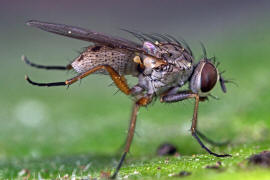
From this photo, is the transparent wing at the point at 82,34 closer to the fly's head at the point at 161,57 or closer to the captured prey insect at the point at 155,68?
the captured prey insect at the point at 155,68

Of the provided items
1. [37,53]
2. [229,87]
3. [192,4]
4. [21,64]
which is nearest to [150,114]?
[229,87]

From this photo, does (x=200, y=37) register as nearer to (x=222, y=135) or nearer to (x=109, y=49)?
(x=222, y=135)

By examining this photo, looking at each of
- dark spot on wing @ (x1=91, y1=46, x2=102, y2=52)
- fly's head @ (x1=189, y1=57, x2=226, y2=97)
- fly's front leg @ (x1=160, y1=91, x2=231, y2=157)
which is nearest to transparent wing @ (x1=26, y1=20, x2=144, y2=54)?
dark spot on wing @ (x1=91, y1=46, x2=102, y2=52)

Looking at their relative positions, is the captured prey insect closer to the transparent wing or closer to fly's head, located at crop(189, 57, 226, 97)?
→ fly's head, located at crop(189, 57, 226, 97)

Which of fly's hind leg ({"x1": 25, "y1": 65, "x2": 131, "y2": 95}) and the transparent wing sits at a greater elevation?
the transparent wing

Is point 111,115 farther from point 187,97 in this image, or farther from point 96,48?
point 187,97

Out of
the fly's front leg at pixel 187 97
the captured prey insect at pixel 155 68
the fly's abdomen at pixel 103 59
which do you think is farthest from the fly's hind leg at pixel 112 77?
the fly's front leg at pixel 187 97
